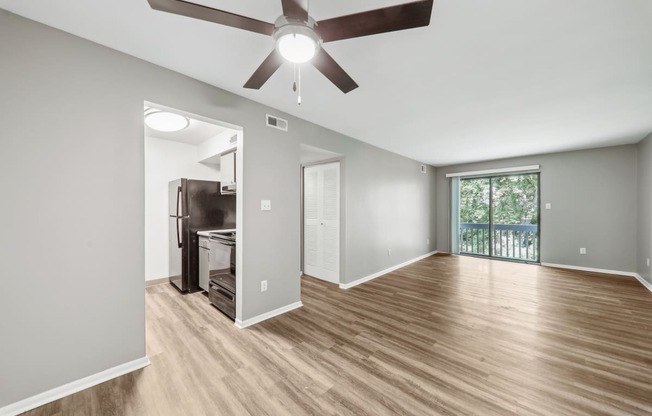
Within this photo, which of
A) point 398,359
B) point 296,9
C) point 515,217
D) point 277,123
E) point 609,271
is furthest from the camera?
point 515,217

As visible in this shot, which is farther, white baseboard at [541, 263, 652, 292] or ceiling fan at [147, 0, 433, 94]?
white baseboard at [541, 263, 652, 292]

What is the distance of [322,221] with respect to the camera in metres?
4.35

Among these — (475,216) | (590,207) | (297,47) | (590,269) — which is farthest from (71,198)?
(590,269)

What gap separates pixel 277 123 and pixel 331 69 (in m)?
1.54

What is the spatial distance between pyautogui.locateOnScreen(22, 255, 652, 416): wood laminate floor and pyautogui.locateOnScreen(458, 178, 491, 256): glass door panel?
2.72 m

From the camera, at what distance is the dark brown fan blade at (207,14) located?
1.08 m

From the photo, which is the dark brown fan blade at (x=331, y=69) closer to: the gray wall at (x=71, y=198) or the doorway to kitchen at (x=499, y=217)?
the gray wall at (x=71, y=198)

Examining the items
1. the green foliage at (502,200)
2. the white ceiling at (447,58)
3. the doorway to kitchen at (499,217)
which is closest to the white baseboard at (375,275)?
the doorway to kitchen at (499,217)

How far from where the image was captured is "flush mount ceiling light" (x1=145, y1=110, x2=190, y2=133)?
105 inches

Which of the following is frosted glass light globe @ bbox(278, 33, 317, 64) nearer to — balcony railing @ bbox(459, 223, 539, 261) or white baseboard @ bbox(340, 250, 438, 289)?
white baseboard @ bbox(340, 250, 438, 289)

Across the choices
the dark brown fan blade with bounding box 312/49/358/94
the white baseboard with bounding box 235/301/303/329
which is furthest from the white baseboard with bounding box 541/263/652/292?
the dark brown fan blade with bounding box 312/49/358/94

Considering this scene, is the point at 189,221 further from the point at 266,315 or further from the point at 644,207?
the point at 644,207

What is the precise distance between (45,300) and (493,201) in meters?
7.44

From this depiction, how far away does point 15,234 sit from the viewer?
4.98 ft
